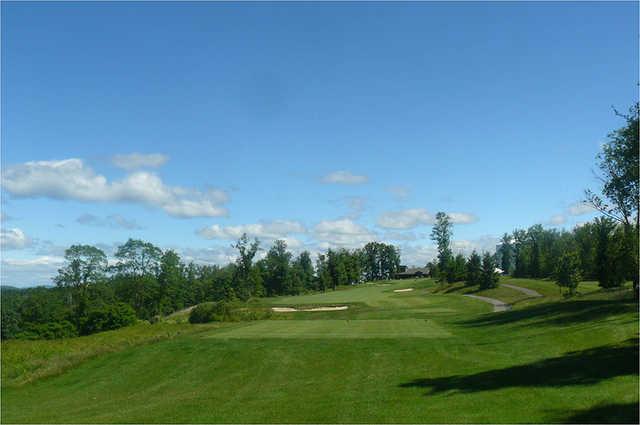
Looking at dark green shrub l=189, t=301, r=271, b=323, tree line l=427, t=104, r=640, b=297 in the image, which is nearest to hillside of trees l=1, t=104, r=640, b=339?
tree line l=427, t=104, r=640, b=297

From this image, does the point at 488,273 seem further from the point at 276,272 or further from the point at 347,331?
the point at 276,272

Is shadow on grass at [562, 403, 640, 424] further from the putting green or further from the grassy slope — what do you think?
the putting green

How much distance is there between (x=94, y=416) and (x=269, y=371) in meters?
8.27

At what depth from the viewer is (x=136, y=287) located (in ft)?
314

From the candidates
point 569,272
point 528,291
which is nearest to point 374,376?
point 569,272

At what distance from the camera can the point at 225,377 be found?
23297 mm

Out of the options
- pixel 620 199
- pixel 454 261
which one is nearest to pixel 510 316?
pixel 620 199

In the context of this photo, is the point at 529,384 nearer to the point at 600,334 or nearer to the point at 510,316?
the point at 600,334

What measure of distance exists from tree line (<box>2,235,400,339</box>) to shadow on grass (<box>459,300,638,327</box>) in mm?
61221

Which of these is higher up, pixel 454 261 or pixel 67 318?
pixel 454 261

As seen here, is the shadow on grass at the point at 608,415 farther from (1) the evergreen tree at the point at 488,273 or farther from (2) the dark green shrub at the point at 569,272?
(1) the evergreen tree at the point at 488,273

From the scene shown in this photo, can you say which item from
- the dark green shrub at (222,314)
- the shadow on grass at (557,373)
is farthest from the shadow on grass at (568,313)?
the dark green shrub at (222,314)

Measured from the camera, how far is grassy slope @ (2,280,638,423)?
13.5 m

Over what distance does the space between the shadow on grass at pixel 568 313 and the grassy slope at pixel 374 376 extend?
7.3 inches
